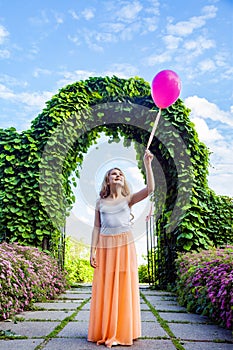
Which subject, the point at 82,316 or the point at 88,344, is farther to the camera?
the point at 82,316

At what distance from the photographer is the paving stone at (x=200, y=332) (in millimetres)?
3242

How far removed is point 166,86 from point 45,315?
8.75 ft

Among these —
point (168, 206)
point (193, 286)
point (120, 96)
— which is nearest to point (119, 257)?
point (193, 286)

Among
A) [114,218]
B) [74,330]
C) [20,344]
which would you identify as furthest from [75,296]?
[114,218]

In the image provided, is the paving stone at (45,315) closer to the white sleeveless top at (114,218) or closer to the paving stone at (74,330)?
the paving stone at (74,330)

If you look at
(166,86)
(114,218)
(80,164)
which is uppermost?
(80,164)

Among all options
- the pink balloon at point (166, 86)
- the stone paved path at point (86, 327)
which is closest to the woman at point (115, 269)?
the stone paved path at point (86, 327)

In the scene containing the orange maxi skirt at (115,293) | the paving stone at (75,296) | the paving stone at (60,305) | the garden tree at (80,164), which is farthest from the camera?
the garden tree at (80,164)

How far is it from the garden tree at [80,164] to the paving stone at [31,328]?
9.38 ft

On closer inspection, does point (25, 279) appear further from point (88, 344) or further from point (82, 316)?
point (88, 344)

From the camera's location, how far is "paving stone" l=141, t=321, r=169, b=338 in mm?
3345

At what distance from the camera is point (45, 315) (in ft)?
14.1

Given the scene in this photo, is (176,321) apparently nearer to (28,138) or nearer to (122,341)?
(122,341)

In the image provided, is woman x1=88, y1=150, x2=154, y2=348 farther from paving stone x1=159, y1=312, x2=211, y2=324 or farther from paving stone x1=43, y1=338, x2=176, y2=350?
paving stone x1=159, y1=312, x2=211, y2=324
